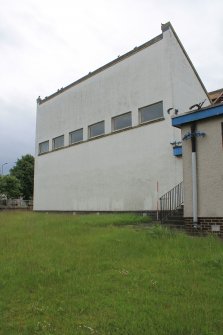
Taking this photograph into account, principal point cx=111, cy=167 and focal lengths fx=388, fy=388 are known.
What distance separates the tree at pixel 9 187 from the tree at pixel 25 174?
8.14 m

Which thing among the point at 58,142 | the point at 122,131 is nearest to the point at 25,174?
the point at 58,142

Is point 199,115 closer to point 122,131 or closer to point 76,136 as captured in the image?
point 122,131

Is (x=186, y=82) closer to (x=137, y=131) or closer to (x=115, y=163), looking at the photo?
(x=137, y=131)

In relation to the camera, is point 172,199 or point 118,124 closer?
point 172,199

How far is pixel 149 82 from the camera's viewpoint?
71.4 feet

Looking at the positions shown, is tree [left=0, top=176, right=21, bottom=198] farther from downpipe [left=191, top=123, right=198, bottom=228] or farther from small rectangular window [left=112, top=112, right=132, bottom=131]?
downpipe [left=191, top=123, right=198, bottom=228]

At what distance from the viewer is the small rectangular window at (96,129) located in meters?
25.4

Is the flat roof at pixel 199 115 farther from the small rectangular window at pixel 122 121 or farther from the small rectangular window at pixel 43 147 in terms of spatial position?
the small rectangular window at pixel 43 147

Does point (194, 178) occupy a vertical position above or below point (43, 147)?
below

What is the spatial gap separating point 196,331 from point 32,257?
490 centimetres

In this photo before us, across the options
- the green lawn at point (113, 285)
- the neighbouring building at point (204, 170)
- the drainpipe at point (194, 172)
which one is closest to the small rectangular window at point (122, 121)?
the neighbouring building at point (204, 170)

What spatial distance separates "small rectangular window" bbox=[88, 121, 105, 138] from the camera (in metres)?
25.4

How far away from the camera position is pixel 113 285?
21.7 ft

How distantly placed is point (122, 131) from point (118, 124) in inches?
42.0
